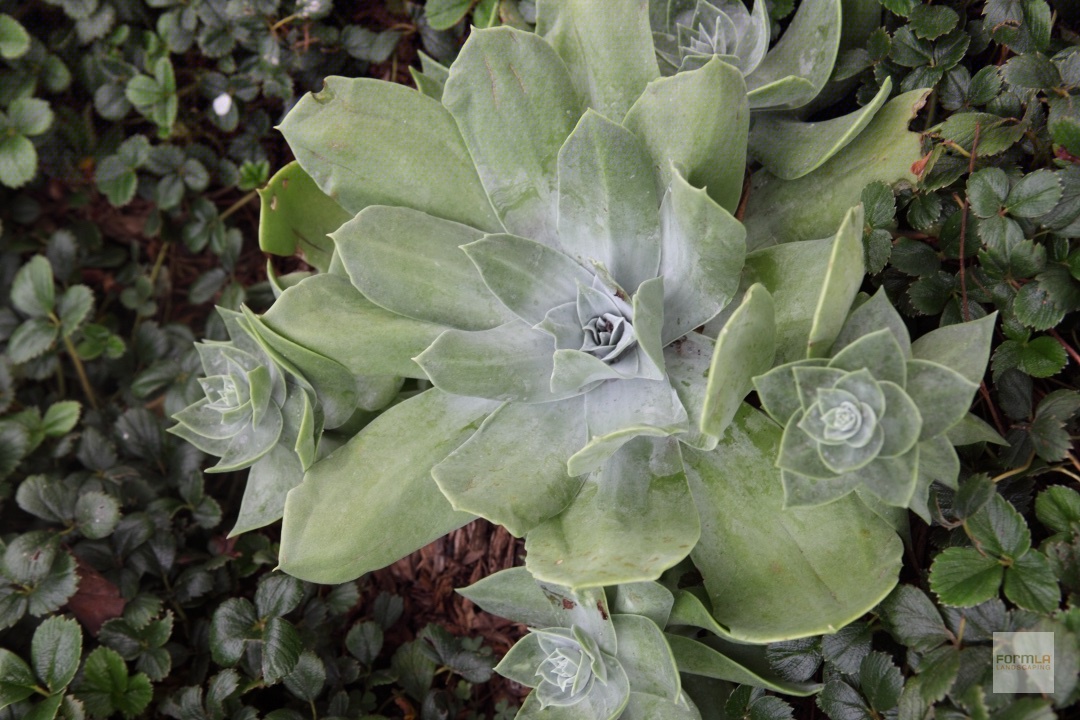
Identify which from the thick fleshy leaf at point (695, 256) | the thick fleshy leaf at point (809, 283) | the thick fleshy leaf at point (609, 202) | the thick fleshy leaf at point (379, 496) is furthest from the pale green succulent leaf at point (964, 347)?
the thick fleshy leaf at point (379, 496)

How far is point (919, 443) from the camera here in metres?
0.92

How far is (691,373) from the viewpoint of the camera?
110 centimetres

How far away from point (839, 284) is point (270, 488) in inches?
33.4

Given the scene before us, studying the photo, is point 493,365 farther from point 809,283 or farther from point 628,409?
point 809,283

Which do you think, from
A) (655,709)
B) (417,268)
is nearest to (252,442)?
(417,268)

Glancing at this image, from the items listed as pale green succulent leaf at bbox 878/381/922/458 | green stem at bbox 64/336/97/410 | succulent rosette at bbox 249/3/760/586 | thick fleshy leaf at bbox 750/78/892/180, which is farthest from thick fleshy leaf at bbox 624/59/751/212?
green stem at bbox 64/336/97/410

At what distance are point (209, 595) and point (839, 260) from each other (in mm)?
1181

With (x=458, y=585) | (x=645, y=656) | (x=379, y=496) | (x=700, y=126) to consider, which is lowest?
(x=458, y=585)

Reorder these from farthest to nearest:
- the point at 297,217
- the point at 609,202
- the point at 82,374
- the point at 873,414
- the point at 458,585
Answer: the point at 82,374 < the point at 458,585 < the point at 297,217 < the point at 609,202 < the point at 873,414

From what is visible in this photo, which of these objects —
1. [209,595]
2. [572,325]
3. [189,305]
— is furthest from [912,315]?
[189,305]

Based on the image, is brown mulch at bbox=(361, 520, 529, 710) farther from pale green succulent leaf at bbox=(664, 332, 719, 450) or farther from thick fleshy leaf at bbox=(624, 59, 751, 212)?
thick fleshy leaf at bbox=(624, 59, 751, 212)

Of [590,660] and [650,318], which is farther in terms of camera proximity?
[590,660]

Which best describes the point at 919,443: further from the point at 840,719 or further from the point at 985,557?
the point at 840,719

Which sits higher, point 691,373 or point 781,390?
point 781,390
